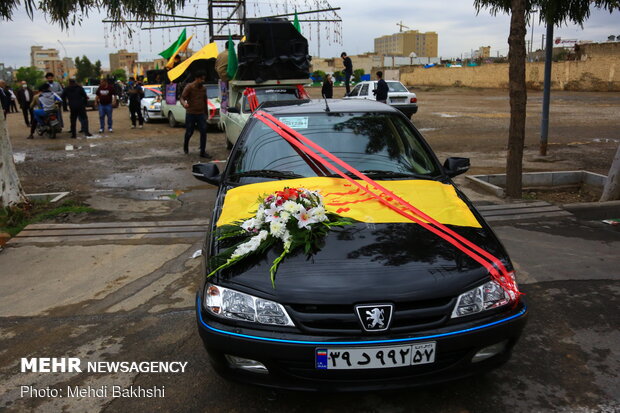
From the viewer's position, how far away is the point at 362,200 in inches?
142

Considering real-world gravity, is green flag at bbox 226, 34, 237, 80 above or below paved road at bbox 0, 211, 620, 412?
above

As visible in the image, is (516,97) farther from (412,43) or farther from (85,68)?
(412,43)

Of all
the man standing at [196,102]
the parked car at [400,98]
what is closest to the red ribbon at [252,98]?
the man standing at [196,102]

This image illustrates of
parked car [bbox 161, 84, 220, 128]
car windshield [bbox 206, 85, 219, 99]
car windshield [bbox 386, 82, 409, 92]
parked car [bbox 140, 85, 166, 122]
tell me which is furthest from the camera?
parked car [bbox 140, 85, 166, 122]

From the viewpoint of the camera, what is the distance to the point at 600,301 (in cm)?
445

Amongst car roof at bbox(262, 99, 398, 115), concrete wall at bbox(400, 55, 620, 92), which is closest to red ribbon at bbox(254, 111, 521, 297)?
car roof at bbox(262, 99, 398, 115)

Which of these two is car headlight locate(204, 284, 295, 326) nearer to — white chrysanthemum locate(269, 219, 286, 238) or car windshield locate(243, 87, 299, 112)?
white chrysanthemum locate(269, 219, 286, 238)

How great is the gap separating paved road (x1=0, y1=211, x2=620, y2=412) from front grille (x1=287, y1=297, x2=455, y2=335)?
0.54m

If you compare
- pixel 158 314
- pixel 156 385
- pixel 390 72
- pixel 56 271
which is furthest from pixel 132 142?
pixel 390 72

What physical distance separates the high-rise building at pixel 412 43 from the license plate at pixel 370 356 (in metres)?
160

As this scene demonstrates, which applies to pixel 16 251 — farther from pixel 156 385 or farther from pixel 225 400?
pixel 225 400

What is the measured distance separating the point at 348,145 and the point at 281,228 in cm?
144

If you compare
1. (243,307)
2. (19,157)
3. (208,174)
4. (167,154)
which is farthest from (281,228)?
(19,157)

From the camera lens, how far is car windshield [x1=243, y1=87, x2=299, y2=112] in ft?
40.7
